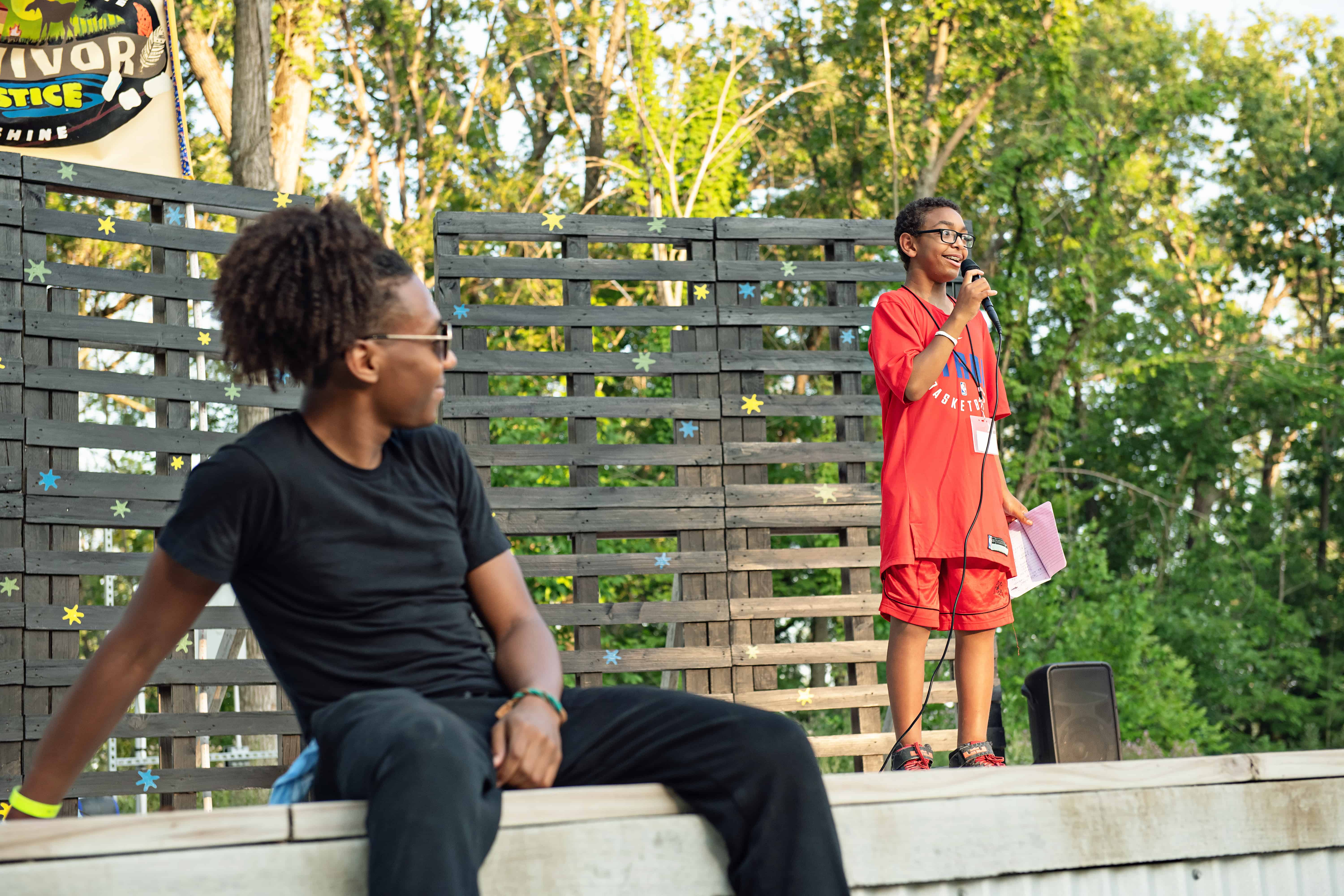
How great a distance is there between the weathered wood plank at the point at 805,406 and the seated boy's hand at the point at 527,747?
2873mm

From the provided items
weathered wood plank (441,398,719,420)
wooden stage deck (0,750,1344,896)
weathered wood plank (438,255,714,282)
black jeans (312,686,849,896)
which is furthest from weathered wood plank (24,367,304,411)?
wooden stage deck (0,750,1344,896)

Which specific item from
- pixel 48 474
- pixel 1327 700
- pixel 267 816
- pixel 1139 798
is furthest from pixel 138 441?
pixel 1327 700

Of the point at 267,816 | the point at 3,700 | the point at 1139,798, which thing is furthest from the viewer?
the point at 3,700

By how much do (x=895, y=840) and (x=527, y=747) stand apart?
1.88 feet

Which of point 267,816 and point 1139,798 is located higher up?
point 267,816

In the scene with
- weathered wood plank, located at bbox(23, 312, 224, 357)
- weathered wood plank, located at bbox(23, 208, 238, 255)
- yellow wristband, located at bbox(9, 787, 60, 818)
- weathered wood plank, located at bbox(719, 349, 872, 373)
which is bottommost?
yellow wristband, located at bbox(9, 787, 60, 818)

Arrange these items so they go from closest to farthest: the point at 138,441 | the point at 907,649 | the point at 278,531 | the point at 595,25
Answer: the point at 278,531 → the point at 907,649 → the point at 138,441 → the point at 595,25

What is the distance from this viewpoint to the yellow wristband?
5.62 ft

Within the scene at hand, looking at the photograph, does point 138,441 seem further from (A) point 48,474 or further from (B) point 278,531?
(B) point 278,531

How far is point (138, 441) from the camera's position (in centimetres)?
386

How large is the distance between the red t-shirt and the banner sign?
447cm

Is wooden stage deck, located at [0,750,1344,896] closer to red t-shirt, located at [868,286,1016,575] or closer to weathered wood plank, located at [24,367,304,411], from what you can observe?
red t-shirt, located at [868,286,1016,575]

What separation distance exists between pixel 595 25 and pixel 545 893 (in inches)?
566

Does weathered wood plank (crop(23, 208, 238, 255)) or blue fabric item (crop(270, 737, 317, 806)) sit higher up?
weathered wood plank (crop(23, 208, 238, 255))
